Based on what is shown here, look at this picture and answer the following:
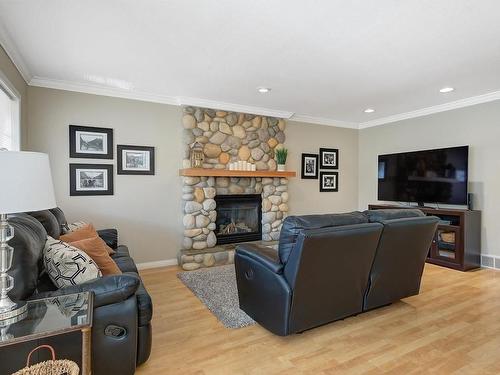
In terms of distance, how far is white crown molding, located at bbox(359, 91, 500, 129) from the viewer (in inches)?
161

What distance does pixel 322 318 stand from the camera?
7.45 feet

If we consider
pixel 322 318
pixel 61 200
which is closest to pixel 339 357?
pixel 322 318

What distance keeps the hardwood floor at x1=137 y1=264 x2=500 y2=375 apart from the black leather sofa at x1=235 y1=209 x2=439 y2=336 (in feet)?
0.46

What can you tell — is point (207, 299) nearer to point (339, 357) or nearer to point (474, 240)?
point (339, 357)

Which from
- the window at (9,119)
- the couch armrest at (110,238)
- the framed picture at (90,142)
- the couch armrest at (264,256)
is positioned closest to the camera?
the couch armrest at (264,256)

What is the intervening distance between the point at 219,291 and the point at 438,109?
4376 mm

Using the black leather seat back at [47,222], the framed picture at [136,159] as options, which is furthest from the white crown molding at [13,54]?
the black leather seat back at [47,222]

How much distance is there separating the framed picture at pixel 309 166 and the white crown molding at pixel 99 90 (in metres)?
2.56

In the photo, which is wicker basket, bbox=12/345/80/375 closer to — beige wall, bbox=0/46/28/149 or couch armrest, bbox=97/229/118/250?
couch armrest, bbox=97/229/118/250

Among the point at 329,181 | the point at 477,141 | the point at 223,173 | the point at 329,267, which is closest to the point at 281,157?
the point at 223,173

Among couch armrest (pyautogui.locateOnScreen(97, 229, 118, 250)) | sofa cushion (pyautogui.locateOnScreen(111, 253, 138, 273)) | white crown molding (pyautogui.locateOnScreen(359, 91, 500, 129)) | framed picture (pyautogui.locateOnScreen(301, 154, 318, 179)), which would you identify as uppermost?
white crown molding (pyautogui.locateOnScreen(359, 91, 500, 129))

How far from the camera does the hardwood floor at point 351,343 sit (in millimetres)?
1938

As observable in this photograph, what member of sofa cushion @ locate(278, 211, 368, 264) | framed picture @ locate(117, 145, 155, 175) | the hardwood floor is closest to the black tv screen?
the hardwood floor

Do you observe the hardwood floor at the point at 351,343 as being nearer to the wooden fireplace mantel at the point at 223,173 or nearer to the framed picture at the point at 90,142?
the wooden fireplace mantel at the point at 223,173
